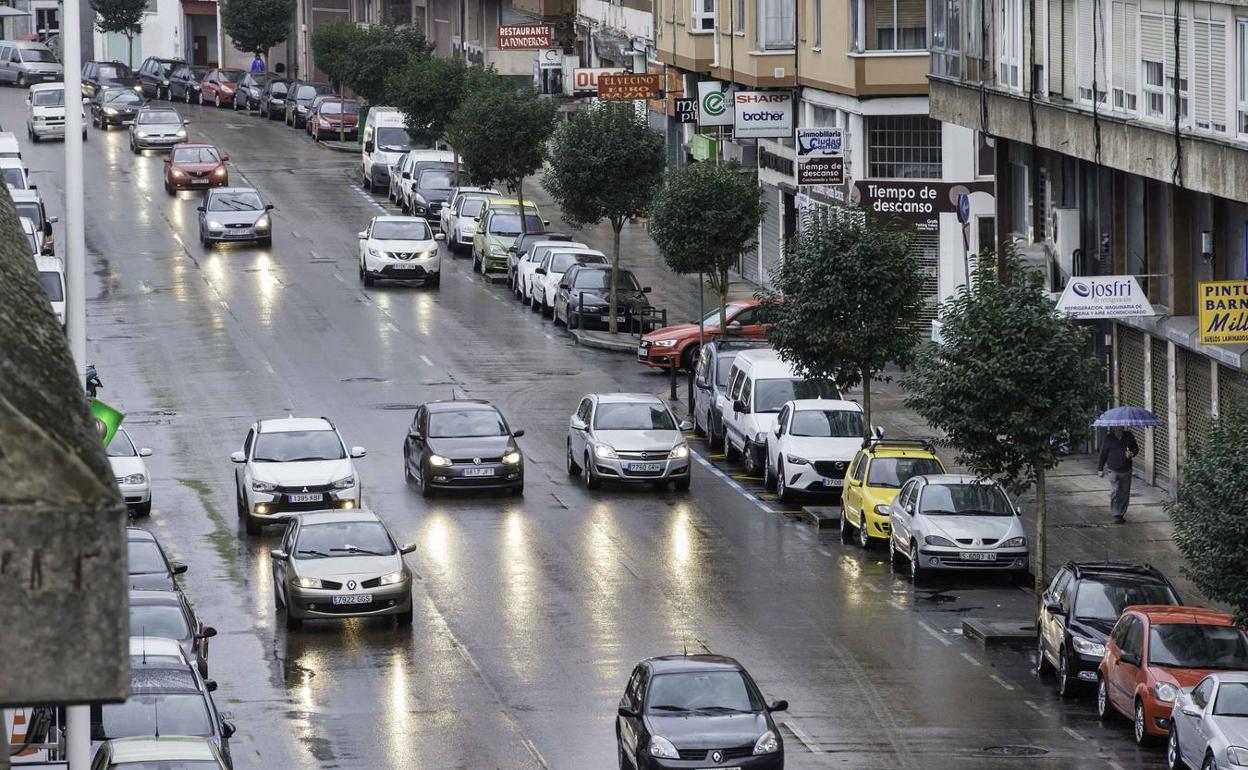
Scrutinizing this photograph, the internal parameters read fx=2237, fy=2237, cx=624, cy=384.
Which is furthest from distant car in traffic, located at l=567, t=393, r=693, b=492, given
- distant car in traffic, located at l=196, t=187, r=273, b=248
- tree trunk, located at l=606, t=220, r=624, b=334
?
distant car in traffic, located at l=196, t=187, r=273, b=248

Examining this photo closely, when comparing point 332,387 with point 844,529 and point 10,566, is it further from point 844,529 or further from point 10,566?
point 10,566

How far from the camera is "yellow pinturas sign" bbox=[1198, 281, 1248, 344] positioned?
92.2 feet

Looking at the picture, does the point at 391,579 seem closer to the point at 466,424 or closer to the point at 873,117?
the point at 466,424

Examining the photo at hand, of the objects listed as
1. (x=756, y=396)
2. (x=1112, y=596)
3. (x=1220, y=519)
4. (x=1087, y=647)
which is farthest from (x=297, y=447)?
(x=1220, y=519)

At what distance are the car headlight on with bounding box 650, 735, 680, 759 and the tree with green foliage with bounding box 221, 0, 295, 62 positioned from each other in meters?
89.2

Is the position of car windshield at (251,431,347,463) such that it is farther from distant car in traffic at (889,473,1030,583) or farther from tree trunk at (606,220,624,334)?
tree trunk at (606,220,624,334)

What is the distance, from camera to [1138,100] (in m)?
32.1

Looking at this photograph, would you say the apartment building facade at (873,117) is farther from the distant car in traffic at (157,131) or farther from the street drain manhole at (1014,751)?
the distant car in traffic at (157,131)

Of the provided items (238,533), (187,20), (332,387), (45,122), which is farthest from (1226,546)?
(187,20)

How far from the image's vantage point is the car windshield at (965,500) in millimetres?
28344

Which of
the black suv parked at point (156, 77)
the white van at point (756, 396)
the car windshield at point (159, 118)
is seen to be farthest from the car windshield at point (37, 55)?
the white van at point (756, 396)

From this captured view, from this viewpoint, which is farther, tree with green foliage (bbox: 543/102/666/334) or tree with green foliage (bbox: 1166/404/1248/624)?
tree with green foliage (bbox: 543/102/666/334)

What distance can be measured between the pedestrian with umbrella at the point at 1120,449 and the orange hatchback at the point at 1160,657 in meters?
9.55

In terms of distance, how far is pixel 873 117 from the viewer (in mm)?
50156
